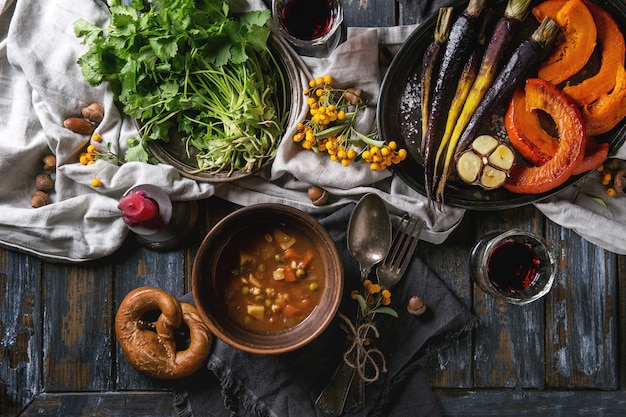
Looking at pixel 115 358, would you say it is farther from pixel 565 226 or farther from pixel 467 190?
pixel 565 226

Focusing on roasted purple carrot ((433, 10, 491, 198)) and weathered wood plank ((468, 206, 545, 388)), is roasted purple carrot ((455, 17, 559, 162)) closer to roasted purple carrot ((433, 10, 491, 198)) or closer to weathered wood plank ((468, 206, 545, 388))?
roasted purple carrot ((433, 10, 491, 198))

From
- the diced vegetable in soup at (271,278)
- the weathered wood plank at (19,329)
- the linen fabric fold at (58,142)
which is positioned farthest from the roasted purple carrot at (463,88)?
the weathered wood plank at (19,329)

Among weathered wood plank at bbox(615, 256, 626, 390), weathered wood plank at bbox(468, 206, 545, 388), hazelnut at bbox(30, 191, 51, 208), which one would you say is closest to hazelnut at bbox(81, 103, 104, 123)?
hazelnut at bbox(30, 191, 51, 208)

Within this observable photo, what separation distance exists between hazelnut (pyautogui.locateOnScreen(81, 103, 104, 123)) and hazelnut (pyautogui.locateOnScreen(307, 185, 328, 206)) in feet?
2.40

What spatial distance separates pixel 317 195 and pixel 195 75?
0.55 m

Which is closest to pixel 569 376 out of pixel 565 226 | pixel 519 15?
pixel 565 226

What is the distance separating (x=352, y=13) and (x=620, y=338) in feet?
4.67

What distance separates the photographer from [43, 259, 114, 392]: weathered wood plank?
2086mm

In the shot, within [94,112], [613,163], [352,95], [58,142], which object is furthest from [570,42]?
[58,142]

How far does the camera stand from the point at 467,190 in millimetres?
1932

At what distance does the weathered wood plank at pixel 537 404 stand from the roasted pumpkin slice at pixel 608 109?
897 mm

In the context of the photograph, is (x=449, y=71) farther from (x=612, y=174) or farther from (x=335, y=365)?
(x=335, y=365)

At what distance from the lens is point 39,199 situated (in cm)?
202

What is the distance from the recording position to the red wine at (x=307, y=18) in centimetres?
191
